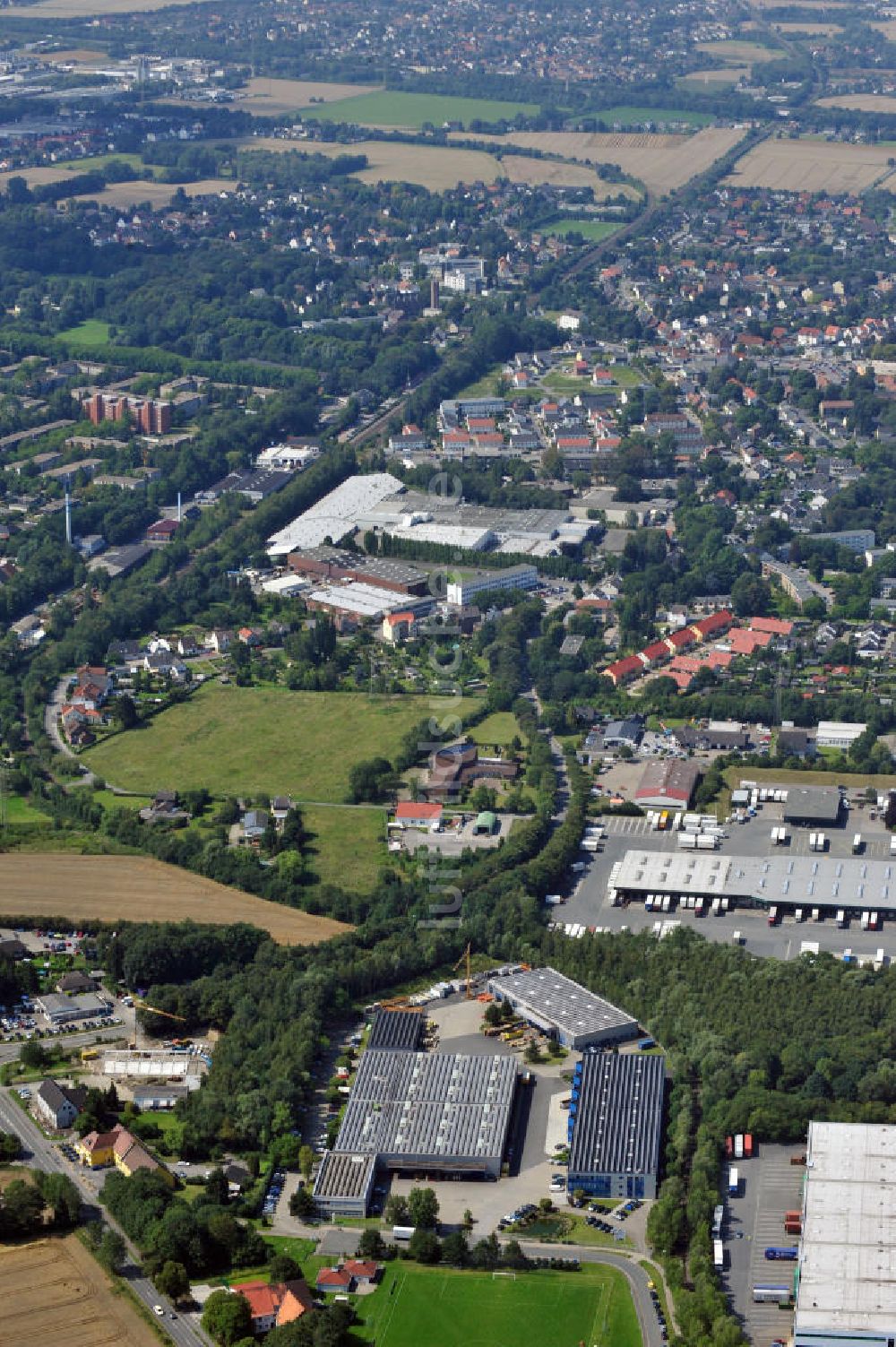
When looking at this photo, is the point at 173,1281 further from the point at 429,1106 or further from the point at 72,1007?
the point at 72,1007

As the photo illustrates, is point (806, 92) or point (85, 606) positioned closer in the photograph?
point (85, 606)

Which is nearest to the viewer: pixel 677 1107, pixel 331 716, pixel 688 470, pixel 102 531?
pixel 677 1107

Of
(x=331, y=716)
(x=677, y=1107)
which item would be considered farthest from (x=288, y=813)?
(x=677, y=1107)

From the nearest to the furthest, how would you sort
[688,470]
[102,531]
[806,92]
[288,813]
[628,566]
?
1. [288,813]
2. [628,566]
3. [102,531]
4. [688,470]
5. [806,92]

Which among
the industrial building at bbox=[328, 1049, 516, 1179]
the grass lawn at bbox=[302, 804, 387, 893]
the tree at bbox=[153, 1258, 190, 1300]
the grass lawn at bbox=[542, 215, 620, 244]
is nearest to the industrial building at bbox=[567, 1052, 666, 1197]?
the industrial building at bbox=[328, 1049, 516, 1179]

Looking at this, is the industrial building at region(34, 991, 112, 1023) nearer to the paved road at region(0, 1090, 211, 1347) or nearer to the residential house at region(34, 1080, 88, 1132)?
the paved road at region(0, 1090, 211, 1347)

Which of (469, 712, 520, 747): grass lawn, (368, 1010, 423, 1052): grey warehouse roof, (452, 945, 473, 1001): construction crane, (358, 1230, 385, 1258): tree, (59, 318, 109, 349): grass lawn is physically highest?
(358, 1230, 385, 1258): tree

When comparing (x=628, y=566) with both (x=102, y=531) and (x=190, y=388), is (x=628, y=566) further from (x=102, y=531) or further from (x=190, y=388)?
(x=190, y=388)

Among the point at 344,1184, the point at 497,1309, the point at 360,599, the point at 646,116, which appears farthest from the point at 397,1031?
the point at 646,116
